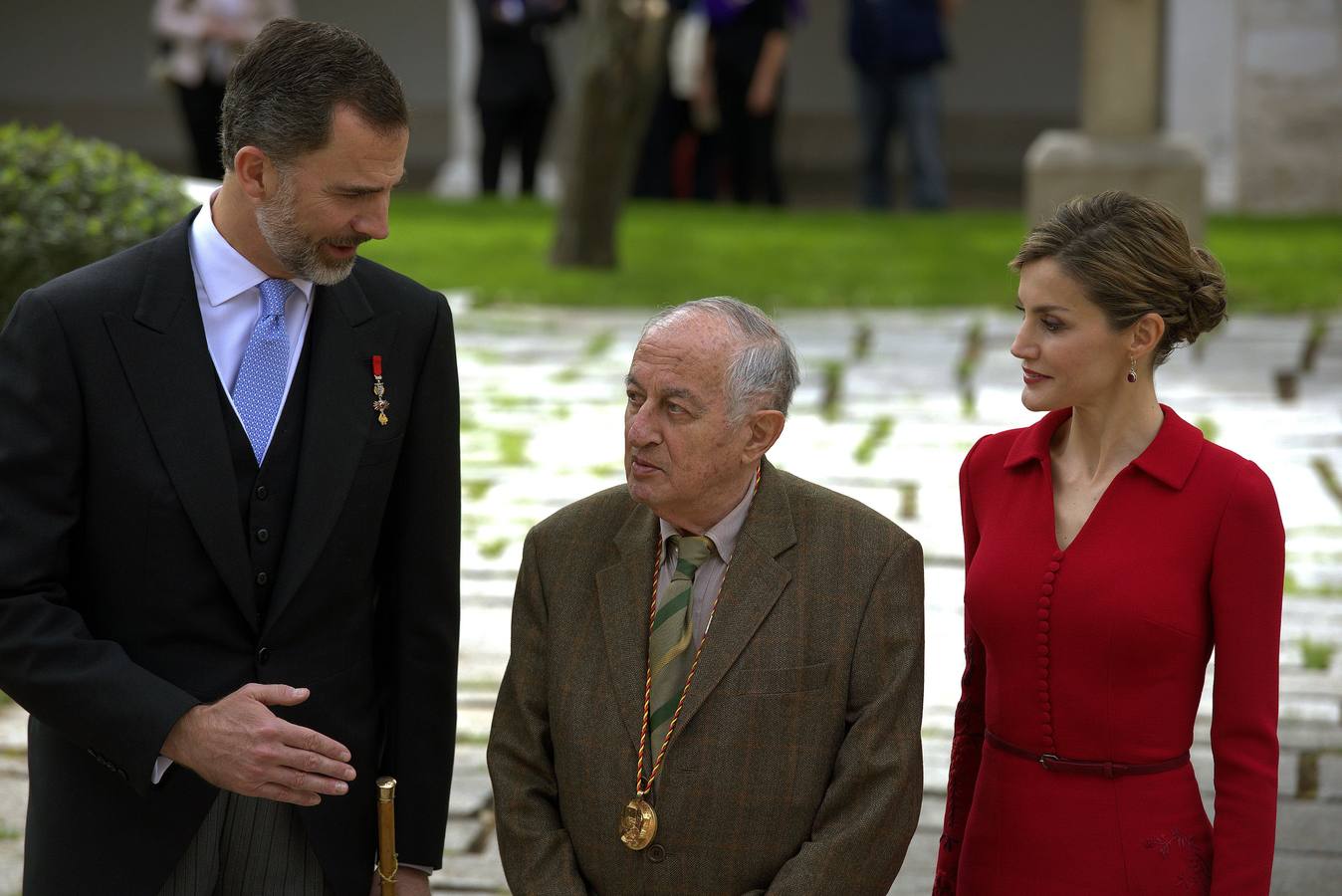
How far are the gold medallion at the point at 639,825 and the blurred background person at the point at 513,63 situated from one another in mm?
12064

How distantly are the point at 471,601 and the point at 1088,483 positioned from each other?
315 cm

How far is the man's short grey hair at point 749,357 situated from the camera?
2721 millimetres

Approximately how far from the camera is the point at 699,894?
8.75 ft

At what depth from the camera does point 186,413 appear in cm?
250

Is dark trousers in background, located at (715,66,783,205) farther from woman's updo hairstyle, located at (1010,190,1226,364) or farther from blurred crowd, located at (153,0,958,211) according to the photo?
woman's updo hairstyle, located at (1010,190,1226,364)

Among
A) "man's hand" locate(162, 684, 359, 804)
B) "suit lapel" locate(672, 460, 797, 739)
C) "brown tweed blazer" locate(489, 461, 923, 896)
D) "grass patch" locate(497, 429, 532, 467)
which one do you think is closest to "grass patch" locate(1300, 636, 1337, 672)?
"brown tweed blazer" locate(489, 461, 923, 896)

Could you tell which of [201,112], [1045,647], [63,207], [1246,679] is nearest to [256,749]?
[1045,647]

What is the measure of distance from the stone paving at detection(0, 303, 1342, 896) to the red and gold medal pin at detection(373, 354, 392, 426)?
160 cm

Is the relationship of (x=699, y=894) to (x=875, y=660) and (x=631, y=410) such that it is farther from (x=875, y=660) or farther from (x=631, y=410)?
(x=631, y=410)

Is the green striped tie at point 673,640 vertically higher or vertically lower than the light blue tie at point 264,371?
lower

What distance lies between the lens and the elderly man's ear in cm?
274

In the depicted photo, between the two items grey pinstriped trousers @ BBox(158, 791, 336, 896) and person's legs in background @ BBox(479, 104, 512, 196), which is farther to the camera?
person's legs in background @ BBox(479, 104, 512, 196)

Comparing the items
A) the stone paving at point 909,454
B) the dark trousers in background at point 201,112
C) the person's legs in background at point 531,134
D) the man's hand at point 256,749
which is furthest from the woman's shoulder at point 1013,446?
the person's legs in background at point 531,134

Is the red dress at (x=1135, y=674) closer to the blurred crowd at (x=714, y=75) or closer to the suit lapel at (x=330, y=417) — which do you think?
the suit lapel at (x=330, y=417)
